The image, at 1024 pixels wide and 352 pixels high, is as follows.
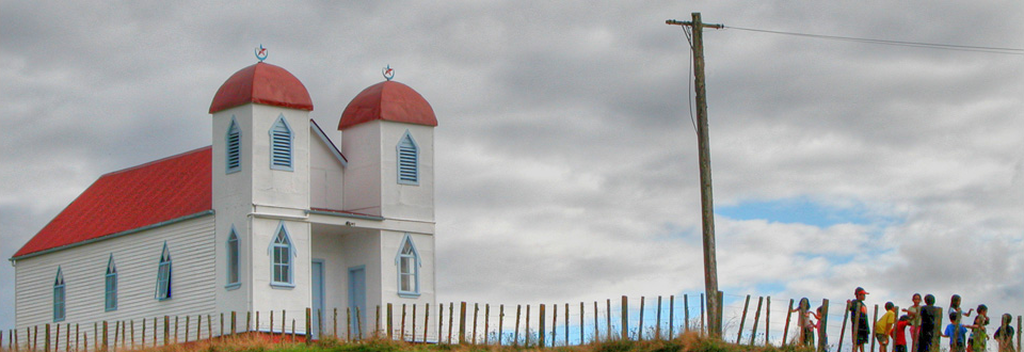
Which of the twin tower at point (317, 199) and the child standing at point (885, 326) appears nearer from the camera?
the child standing at point (885, 326)

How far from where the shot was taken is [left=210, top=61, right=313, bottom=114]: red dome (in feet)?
122

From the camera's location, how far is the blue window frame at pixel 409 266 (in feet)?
129

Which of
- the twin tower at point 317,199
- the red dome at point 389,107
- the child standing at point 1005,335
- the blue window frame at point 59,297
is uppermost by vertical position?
the red dome at point 389,107

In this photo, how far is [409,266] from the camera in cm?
3959

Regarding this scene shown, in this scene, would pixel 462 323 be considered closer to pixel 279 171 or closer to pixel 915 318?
pixel 279 171

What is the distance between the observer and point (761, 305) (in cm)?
2991

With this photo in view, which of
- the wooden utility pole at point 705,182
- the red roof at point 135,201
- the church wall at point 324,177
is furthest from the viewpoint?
the red roof at point 135,201

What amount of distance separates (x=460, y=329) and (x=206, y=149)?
1313 centimetres

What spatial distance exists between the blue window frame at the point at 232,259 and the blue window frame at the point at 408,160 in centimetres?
544

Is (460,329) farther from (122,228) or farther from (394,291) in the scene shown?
(122,228)

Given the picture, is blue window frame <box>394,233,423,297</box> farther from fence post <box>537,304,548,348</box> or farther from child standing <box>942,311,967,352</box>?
child standing <box>942,311,967,352</box>

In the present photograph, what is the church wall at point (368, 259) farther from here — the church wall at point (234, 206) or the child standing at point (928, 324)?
the child standing at point (928, 324)

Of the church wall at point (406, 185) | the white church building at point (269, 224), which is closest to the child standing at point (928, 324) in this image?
the white church building at point (269, 224)

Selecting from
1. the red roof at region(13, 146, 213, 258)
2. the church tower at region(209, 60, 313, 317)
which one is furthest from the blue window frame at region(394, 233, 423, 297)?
the red roof at region(13, 146, 213, 258)
